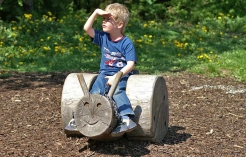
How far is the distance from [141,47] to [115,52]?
6114 millimetres

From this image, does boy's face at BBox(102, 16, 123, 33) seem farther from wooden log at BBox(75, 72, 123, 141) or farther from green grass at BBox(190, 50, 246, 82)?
green grass at BBox(190, 50, 246, 82)

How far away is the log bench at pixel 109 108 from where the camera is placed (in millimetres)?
4574

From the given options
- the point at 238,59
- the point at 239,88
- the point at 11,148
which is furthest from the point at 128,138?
the point at 238,59

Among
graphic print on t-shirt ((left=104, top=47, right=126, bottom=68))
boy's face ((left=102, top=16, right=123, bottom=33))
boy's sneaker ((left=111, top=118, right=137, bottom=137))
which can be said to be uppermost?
boy's face ((left=102, top=16, right=123, bottom=33))

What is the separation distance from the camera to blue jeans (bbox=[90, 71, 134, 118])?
4.73m

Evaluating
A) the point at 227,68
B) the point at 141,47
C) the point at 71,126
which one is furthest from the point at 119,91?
the point at 141,47

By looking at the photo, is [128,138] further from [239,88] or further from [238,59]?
[238,59]

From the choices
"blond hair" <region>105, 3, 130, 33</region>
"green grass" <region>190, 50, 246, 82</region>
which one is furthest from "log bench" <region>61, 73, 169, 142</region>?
"green grass" <region>190, 50, 246, 82</region>

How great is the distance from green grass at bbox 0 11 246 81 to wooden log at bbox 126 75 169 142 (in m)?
3.70

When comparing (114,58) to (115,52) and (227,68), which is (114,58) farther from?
(227,68)

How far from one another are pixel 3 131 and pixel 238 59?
542 centimetres

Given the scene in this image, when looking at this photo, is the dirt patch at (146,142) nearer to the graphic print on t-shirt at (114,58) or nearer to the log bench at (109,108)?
the log bench at (109,108)

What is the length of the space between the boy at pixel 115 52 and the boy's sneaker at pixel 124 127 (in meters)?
0.07

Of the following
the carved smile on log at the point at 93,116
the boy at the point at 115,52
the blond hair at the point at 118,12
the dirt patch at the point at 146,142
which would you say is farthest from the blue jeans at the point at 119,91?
the blond hair at the point at 118,12
